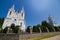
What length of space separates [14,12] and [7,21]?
18.2ft

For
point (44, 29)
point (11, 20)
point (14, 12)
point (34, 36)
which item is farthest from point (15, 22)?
point (34, 36)

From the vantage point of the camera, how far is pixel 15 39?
14719mm

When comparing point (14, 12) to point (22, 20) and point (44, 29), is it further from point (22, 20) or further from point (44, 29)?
point (44, 29)

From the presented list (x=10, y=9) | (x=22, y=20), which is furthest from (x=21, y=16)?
(x=10, y=9)

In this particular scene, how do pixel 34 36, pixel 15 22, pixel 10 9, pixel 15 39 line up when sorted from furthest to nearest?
pixel 10 9 < pixel 15 22 < pixel 34 36 < pixel 15 39

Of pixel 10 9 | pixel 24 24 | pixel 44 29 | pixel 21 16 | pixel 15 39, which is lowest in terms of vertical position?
pixel 15 39

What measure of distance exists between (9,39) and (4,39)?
2.72 ft

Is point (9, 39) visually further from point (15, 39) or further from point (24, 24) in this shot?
point (24, 24)

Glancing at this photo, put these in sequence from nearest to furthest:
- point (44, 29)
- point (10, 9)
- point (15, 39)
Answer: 1. point (15, 39)
2. point (44, 29)
3. point (10, 9)

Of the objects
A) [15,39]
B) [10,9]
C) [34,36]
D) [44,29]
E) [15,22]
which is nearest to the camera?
[15,39]

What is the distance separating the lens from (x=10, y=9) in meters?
50.7

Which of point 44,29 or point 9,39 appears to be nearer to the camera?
point 9,39

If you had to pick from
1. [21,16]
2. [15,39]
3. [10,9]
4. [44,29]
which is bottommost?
[15,39]

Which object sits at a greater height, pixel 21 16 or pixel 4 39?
pixel 21 16
